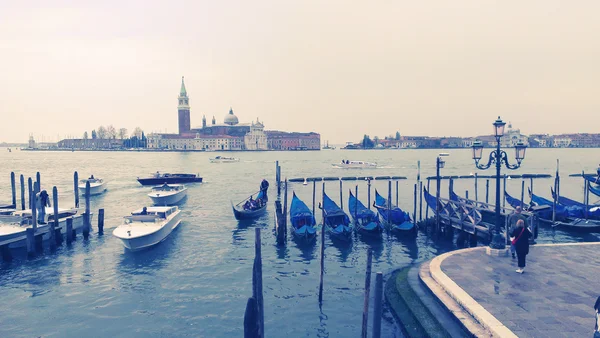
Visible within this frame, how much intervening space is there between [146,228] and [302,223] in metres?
6.18

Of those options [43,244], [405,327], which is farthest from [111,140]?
[405,327]

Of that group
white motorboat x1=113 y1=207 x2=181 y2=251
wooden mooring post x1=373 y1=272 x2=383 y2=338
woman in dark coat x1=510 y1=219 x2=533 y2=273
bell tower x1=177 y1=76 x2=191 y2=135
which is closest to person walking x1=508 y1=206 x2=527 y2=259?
woman in dark coat x1=510 y1=219 x2=533 y2=273

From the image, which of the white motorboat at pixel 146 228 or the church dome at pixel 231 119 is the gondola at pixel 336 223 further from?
the church dome at pixel 231 119

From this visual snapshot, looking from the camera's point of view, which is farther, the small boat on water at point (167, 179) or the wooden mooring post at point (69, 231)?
the small boat on water at point (167, 179)

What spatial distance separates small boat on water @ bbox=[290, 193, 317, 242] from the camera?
16391 mm

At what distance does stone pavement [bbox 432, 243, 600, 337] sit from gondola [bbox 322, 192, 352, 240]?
605 cm

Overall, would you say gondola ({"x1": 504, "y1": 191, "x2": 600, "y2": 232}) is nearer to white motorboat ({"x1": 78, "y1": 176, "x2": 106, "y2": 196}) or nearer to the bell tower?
white motorboat ({"x1": 78, "y1": 176, "x2": 106, "y2": 196})

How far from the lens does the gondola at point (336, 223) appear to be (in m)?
16.4

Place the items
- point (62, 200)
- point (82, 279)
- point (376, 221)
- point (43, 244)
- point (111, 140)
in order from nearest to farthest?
point (82, 279)
point (43, 244)
point (376, 221)
point (62, 200)
point (111, 140)

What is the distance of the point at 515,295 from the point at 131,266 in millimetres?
11195

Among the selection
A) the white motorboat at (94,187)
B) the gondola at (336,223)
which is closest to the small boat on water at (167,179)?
the white motorboat at (94,187)

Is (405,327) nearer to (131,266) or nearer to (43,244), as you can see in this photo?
(131,266)

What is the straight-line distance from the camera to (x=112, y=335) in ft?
29.8

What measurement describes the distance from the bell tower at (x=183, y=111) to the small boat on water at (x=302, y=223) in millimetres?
147277
